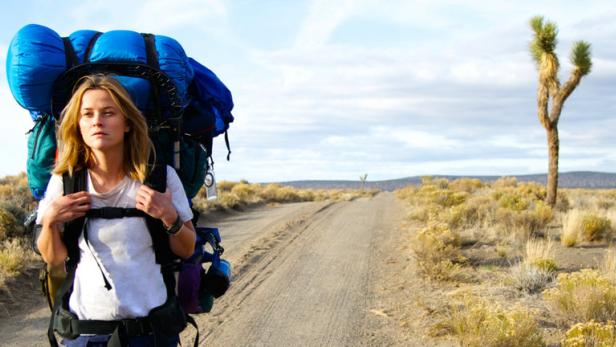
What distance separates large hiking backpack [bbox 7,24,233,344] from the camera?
292cm

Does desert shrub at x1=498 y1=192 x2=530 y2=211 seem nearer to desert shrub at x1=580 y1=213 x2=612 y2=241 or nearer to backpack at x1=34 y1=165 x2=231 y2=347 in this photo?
desert shrub at x1=580 y1=213 x2=612 y2=241

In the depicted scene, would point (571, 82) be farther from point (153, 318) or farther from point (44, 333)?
point (153, 318)

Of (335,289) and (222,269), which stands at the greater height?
(222,269)

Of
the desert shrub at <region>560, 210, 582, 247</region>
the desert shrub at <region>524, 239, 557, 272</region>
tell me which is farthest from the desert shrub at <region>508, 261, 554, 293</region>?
the desert shrub at <region>560, 210, 582, 247</region>

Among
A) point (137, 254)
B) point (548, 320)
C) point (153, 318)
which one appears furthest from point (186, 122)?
point (548, 320)

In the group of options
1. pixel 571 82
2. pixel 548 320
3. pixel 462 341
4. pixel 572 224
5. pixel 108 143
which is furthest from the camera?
pixel 571 82

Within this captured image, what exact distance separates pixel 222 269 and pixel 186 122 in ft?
2.74

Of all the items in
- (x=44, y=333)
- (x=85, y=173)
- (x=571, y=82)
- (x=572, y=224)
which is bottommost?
(x=44, y=333)

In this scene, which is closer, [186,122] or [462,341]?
[186,122]

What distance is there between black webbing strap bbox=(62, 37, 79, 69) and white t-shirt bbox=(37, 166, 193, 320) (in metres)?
0.64

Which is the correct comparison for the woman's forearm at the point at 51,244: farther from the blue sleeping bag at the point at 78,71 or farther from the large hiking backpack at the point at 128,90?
the blue sleeping bag at the point at 78,71

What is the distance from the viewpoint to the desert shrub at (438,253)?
30.7 feet

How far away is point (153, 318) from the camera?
263cm

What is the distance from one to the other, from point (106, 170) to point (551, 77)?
19.1 m
